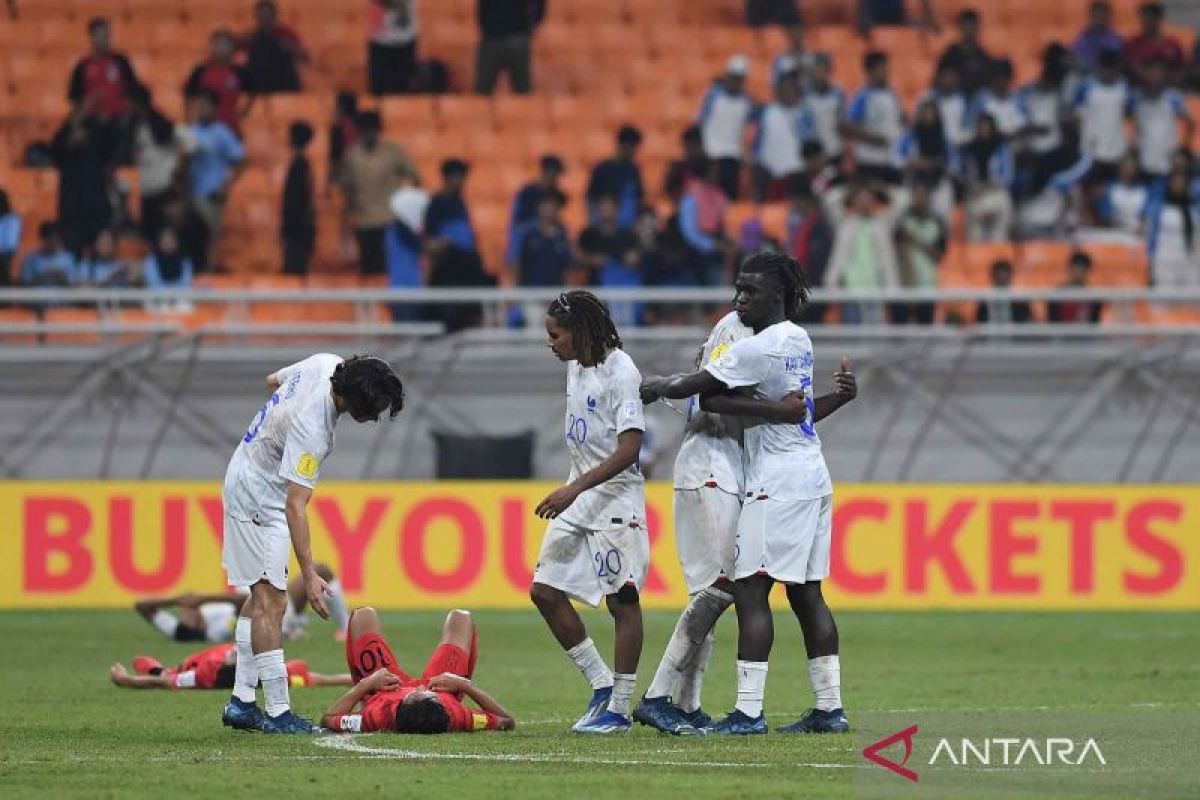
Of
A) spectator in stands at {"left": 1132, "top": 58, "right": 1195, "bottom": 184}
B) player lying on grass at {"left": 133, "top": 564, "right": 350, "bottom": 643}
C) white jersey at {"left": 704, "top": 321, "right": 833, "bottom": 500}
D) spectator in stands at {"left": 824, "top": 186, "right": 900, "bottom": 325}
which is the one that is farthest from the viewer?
spectator in stands at {"left": 1132, "top": 58, "right": 1195, "bottom": 184}

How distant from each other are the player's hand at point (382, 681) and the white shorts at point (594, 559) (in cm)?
85

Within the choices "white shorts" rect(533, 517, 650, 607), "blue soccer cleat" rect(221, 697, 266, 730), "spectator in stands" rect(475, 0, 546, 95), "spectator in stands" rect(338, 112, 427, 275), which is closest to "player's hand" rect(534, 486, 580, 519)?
"white shorts" rect(533, 517, 650, 607)

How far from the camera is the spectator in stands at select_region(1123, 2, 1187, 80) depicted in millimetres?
A: 27281

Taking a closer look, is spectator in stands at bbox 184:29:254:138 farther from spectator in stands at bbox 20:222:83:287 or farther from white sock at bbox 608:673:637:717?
white sock at bbox 608:673:637:717

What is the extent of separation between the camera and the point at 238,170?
85.1 feet

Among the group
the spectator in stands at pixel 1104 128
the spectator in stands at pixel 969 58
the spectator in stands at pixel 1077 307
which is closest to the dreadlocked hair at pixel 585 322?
the spectator in stands at pixel 1077 307

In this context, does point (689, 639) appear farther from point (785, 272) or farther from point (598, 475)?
point (785, 272)

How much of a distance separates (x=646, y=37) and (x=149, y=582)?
1067cm

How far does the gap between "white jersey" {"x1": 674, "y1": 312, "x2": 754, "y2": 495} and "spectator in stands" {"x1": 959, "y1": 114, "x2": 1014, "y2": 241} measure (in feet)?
47.8

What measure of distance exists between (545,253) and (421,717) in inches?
509

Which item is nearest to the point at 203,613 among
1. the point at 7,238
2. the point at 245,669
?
the point at 245,669

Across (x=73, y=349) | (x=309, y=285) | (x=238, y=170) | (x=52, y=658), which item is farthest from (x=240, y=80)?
(x=52, y=658)

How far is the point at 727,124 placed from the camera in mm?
26016

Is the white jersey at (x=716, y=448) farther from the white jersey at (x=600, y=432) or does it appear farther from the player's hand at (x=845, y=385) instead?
the player's hand at (x=845, y=385)
